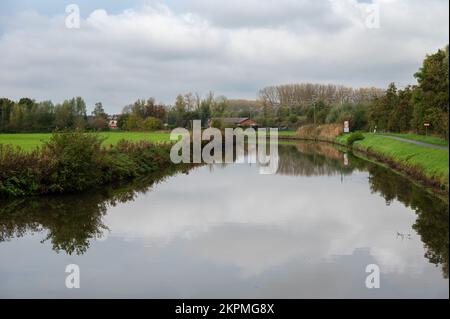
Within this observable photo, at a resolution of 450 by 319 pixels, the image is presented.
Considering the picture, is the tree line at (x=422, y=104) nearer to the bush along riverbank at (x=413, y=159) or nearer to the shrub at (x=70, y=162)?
the bush along riverbank at (x=413, y=159)

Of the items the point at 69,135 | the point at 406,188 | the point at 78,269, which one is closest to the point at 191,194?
the point at 69,135

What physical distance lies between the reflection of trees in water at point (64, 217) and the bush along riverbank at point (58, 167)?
719mm

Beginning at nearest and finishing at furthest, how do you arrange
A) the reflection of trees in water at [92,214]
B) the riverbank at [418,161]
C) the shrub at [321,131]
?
the reflection of trees in water at [92,214]
the riverbank at [418,161]
the shrub at [321,131]

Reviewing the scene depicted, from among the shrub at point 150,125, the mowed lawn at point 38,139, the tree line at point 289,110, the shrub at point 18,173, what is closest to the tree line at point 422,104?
the tree line at point 289,110

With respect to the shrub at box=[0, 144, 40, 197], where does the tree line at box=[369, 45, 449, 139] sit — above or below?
above

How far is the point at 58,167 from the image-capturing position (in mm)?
16281

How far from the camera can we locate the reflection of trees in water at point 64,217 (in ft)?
34.3

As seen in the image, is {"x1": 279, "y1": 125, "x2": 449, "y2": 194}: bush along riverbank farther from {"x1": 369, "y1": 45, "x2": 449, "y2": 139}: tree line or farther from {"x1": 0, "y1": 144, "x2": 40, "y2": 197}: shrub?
{"x1": 0, "y1": 144, "x2": 40, "y2": 197}: shrub

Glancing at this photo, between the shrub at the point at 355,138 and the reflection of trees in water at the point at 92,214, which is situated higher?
the shrub at the point at 355,138

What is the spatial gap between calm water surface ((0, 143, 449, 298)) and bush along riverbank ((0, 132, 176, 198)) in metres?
1.14

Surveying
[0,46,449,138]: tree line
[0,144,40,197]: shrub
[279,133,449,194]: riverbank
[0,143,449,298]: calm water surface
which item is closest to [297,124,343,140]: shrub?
[0,46,449,138]: tree line

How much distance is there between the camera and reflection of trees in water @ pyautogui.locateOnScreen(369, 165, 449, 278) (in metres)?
8.97
